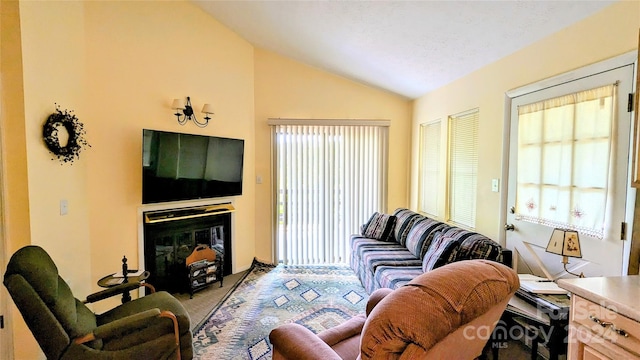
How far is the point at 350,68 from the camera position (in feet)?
12.6

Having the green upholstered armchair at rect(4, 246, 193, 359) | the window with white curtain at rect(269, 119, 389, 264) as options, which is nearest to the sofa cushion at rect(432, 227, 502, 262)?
the window with white curtain at rect(269, 119, 389, 264)

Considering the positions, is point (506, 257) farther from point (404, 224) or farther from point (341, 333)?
point (341, 333)

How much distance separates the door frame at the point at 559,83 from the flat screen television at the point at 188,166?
9.79ft

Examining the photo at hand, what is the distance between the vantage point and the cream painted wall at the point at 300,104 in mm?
4223

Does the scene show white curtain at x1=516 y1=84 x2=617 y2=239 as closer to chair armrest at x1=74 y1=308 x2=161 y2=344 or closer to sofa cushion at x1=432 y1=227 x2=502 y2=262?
sofa cushion at x1=432 y1=227 x2=502 y2=262

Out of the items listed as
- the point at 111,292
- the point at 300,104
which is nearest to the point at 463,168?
the point at 300,104

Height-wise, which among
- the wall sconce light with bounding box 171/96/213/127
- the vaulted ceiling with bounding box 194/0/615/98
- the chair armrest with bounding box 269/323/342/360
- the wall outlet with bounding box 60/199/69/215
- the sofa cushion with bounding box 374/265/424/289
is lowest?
the sofa cushion with bounding box 374/265/424/289

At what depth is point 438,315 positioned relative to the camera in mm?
945

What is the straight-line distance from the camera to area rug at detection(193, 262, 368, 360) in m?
2.35

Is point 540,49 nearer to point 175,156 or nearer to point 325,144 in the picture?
point 325,144

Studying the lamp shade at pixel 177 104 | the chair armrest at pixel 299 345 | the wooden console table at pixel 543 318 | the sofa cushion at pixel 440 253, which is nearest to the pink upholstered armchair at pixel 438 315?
the chair armrest at pixel 299 345

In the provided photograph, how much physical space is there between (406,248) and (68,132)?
139 inches

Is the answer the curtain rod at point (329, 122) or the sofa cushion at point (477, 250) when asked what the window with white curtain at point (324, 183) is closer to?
the curtain rod at point (329, 122)

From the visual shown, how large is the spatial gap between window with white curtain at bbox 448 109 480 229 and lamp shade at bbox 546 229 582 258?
122 centimetres
